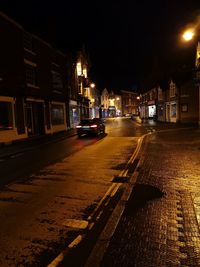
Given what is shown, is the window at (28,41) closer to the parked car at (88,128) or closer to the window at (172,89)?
the parked car at (88,128)

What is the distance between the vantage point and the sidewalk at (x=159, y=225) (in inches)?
143

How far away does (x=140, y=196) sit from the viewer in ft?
20.6

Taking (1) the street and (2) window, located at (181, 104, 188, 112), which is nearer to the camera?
(1) the street

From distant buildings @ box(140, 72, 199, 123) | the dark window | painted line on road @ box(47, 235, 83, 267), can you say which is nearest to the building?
distant buildings @ box(140, 72, 199, 123)

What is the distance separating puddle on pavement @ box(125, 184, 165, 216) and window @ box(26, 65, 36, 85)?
17.2 m

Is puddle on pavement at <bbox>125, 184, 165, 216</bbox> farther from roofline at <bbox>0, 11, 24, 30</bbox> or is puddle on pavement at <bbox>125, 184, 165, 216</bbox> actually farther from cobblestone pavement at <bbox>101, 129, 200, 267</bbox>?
roofline at <bbox>0, 11, 24, 30</bbox>

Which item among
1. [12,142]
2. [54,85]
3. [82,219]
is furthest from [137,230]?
[54,85]

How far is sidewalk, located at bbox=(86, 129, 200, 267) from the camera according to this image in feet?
12.0

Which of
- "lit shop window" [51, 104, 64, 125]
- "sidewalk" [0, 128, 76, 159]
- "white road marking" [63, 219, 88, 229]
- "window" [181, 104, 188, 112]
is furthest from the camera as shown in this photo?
"window" [181, 104, 188, 112]

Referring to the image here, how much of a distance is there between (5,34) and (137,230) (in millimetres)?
17724

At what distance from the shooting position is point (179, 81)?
116 feet

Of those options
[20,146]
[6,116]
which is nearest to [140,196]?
[20,146]

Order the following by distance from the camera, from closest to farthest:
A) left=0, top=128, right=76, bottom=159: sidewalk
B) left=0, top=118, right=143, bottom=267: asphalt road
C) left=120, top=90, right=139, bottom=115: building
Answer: left=0, top=118, right=143, bottom=267: asphalt road
left=0, top=128, right=76, bottom=159: sidewalk
left=120, top=90, right=139, bottom=115: building

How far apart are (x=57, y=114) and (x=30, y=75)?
6.56m
